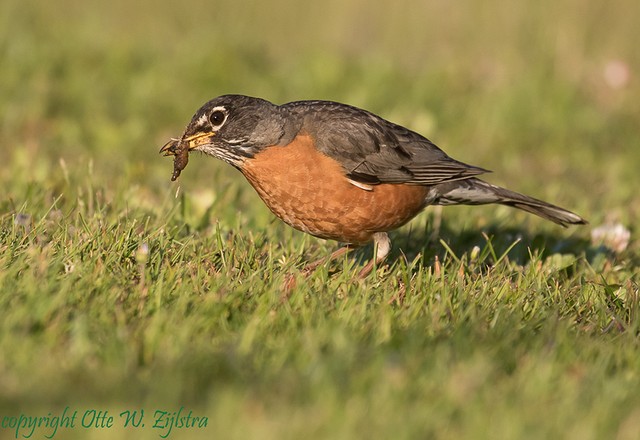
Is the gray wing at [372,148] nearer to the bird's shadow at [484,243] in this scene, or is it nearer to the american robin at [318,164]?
the american robin at [318,164]

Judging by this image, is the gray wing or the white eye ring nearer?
the white eye ring

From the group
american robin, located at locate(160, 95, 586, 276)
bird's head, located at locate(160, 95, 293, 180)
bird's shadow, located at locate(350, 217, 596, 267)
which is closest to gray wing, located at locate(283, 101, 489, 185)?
american robin, located at locate(160, 95, 586, 276)

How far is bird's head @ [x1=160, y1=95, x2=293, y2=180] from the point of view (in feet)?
20.4

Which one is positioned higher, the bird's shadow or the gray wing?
the gray wing

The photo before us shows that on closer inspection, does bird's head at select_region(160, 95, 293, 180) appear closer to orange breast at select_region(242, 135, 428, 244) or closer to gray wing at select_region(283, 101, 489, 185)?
orange breast at select_region(242, 135, 428, 244)

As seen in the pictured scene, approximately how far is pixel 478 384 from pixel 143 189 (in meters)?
4.42

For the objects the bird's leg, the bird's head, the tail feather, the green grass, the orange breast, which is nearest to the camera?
the green grass

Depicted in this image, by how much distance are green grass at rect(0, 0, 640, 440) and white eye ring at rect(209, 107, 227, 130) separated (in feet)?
1.71

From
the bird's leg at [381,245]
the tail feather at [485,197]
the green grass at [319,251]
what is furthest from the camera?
the tail feather at [485,197]

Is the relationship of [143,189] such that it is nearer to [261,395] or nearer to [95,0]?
[261,395]

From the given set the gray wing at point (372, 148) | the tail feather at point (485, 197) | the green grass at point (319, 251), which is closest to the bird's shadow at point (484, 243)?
the green grass at point (319, 251)

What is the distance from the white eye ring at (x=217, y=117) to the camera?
245 inches

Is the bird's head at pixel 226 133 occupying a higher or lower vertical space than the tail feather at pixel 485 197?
lower

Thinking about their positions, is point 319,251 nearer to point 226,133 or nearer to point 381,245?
point 381,245
